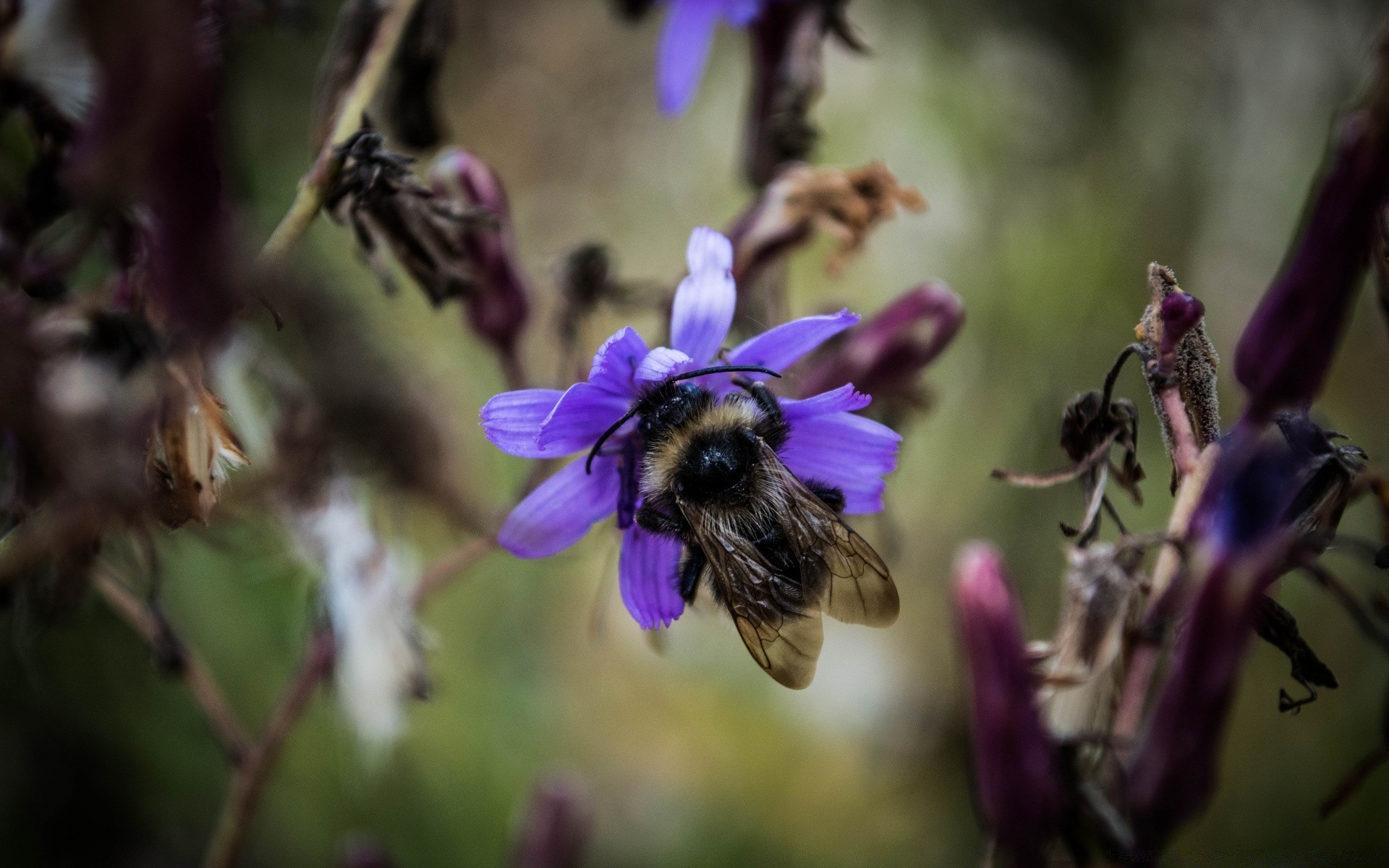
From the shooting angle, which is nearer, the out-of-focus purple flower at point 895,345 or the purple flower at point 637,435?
the purple flower at point 637,435

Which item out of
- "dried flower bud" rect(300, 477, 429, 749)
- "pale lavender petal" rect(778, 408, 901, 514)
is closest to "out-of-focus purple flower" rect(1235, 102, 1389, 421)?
"pale lavender petal" rect(778, 408, 901, 514)

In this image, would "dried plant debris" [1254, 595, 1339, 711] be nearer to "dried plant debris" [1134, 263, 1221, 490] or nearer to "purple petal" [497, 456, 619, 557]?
"dried plant debris" [1134, 263, 1221, 490]

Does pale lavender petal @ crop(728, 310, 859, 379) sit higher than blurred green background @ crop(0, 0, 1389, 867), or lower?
higher

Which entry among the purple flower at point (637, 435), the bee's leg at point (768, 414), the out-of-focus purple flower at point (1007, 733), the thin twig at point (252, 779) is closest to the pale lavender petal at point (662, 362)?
the purple flower at point (637, 435)

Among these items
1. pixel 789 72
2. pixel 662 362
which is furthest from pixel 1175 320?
pixel 789 72

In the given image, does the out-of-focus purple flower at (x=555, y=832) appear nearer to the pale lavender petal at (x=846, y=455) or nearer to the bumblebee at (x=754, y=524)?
the bumblebee at (x=754, y=524)

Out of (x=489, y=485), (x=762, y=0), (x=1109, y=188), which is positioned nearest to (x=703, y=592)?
(x=762, y=0)
